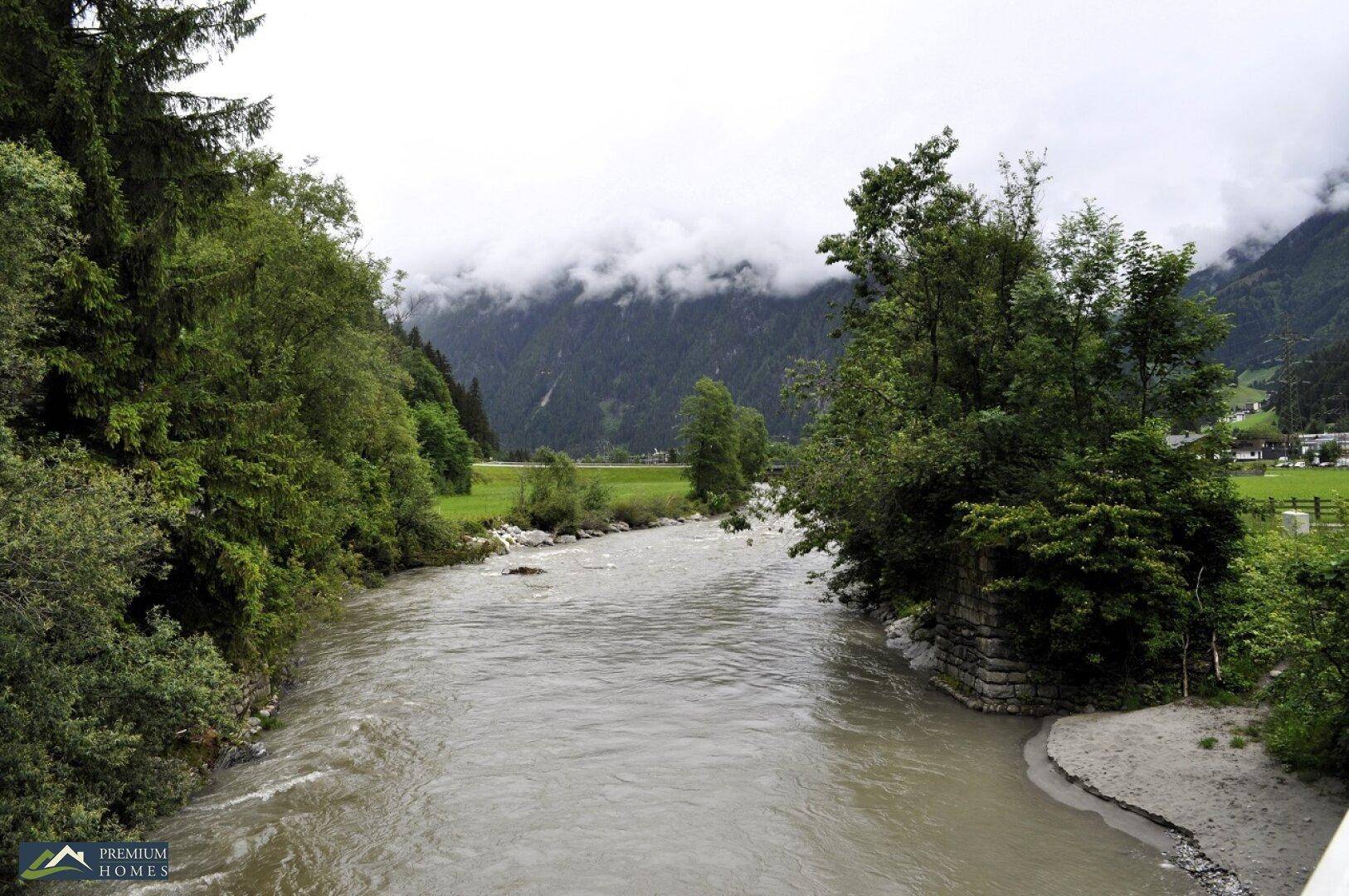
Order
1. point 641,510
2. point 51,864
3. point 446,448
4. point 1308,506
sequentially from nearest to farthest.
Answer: point 51,864, point 1308,506, point 641,510, point 446,448

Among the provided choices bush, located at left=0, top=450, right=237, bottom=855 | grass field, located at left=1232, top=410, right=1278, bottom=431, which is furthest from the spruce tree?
grass field, located at left=1232, top=410, right=1278, bottom=431

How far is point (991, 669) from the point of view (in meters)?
14.4

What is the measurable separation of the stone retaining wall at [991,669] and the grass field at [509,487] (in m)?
30.4

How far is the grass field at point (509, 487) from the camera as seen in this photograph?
166 feet

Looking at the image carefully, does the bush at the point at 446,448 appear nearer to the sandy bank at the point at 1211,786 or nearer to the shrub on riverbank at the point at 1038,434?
the shrub on riverbank at the point at 1038,434

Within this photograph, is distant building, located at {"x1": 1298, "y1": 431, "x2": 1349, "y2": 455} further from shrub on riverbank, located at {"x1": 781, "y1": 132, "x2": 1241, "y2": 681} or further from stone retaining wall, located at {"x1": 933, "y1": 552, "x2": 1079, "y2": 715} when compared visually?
stone retaining wall, located at {"x1": 933, "y1": 552, "x2": 1079, "y2": 715}

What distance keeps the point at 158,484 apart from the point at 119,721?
3.23m

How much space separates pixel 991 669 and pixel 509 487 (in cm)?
6051

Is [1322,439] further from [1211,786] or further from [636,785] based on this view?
[636,785]

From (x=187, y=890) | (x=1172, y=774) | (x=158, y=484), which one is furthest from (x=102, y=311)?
(x=1172, y=774)

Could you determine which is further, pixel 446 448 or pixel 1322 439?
pixel 1322 439

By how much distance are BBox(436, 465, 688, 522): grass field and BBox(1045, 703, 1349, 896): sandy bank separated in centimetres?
3400

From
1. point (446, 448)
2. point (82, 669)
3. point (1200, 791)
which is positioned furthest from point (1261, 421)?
point (82, 669)

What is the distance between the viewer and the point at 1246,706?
1201 centimetres
